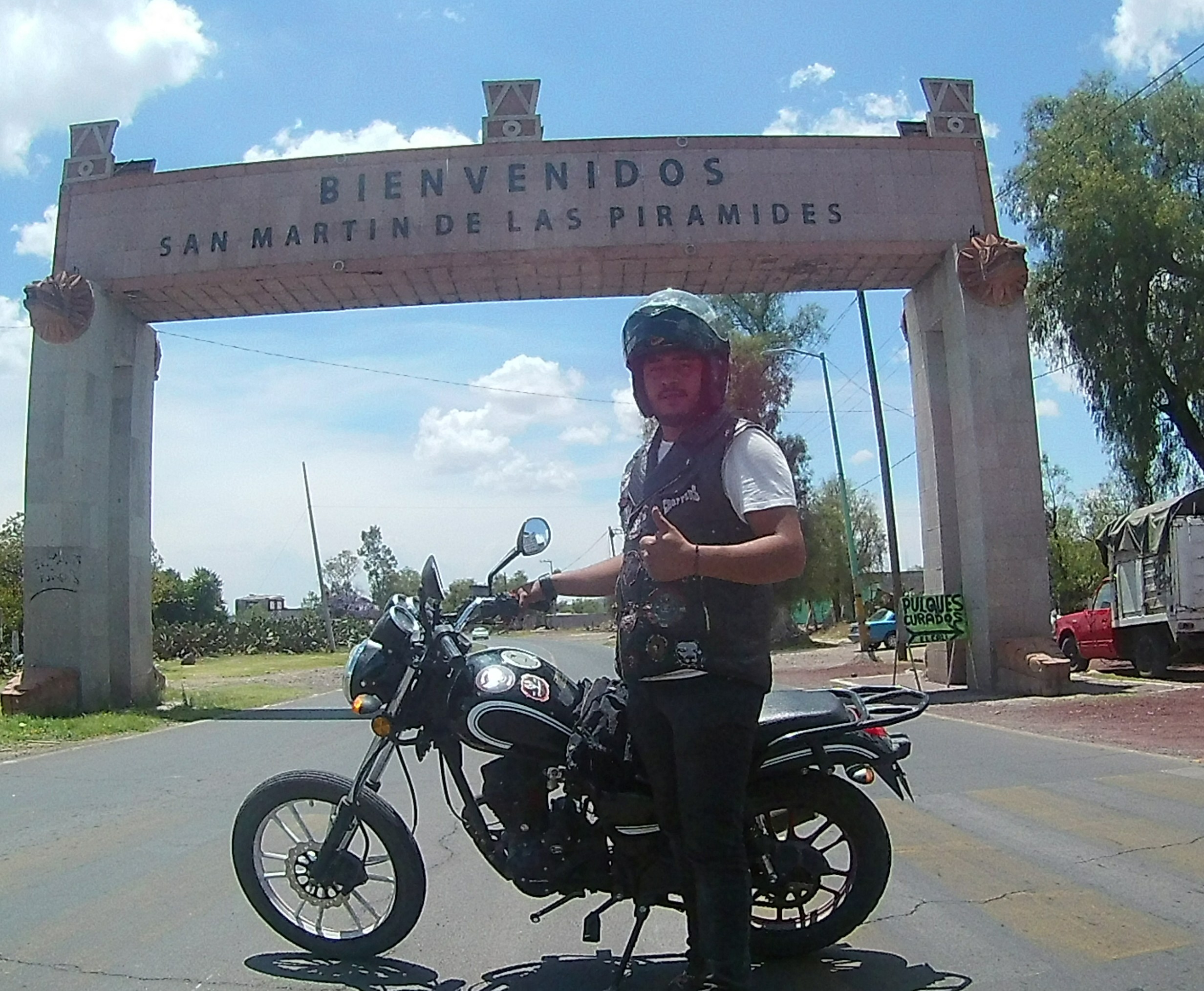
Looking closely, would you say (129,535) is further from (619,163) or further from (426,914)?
(426,914)

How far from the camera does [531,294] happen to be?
18.1 metres

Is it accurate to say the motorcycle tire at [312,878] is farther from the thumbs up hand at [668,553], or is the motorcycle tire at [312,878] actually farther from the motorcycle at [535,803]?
the thumbs up hand at [668,553]

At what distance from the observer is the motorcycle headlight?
3.89 metres

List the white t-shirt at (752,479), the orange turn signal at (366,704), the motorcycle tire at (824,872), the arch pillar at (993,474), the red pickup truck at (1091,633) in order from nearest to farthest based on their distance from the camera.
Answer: the white t-shirt at (752,479), the motorcycle tire at (824,872), the orange turn signal at (366,704), the arch pillar at (993,474), the red pickup truck at (1091,633)

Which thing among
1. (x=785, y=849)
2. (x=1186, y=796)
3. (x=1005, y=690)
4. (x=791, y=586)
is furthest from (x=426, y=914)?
(x=791, y=586)

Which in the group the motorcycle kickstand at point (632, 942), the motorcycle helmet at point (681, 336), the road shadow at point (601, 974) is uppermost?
the motorcycle helmet at point (681, 336)

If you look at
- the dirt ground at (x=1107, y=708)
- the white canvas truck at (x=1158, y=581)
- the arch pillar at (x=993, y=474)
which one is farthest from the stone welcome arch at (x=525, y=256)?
the white canvas truck at (x=1158, y=581)

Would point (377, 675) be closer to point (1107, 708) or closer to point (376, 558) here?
point (1107, 708)

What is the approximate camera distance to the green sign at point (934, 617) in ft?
53.9

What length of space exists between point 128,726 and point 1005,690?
11875mm

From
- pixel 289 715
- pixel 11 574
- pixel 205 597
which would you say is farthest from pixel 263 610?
pixel 289 715

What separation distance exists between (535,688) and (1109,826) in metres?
3.98

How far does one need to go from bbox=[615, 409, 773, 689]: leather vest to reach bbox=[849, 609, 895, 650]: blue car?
Answer: 34.8m

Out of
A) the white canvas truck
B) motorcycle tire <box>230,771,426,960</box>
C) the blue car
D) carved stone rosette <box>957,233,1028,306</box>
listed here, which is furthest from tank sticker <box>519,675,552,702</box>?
the blue car
